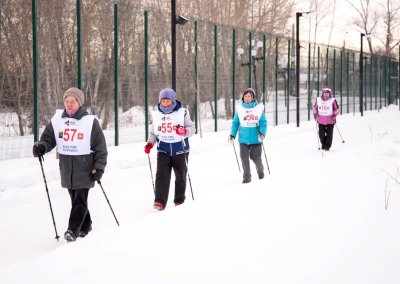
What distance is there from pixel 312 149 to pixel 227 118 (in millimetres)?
5275

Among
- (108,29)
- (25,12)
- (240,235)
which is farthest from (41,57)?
(240,235)

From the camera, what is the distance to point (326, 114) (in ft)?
47.1

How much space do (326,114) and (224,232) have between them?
10.1 metres

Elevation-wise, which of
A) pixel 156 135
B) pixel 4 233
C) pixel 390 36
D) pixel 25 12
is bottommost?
pixel 4 233

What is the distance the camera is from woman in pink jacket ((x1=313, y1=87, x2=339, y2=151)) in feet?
46.3

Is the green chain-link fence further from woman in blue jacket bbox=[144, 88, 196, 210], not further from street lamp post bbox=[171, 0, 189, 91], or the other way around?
woman in blue jacket bbox=[144, 88, 196, 210]

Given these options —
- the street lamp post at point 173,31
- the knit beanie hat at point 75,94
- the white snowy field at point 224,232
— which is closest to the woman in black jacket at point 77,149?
the knit beanie hat at point 75,94

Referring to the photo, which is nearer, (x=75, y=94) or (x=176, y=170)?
(x=75, y=94)

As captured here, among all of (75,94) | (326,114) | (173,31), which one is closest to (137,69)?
(173,31)

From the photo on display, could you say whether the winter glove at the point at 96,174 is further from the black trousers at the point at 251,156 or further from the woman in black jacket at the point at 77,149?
the black trousers at the point at 251,156

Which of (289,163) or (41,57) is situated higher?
(41,57)

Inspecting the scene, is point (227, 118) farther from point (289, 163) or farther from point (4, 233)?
point (4, 233)

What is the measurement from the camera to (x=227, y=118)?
64.3 ft

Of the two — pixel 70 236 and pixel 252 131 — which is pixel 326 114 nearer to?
pixel 252 131
